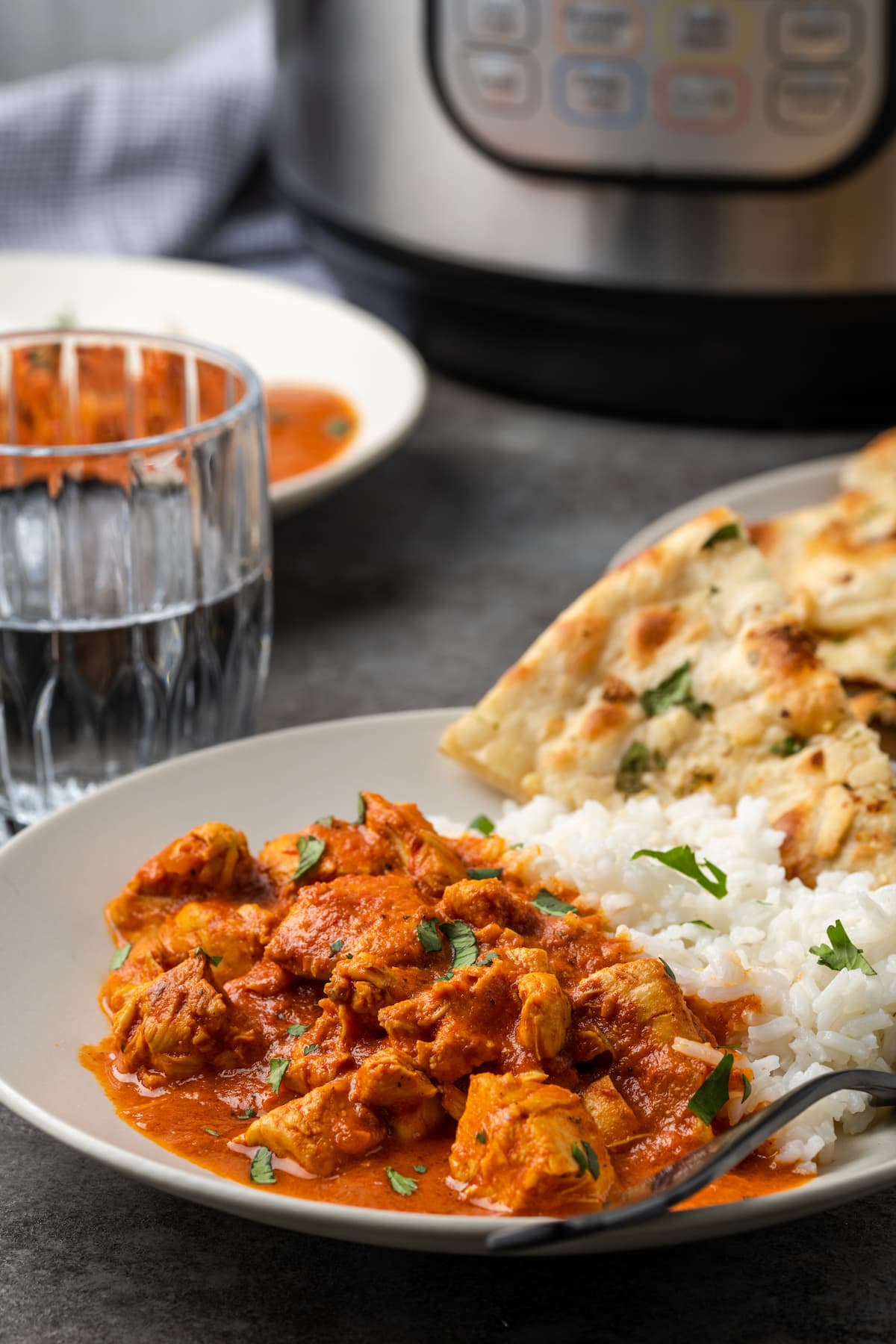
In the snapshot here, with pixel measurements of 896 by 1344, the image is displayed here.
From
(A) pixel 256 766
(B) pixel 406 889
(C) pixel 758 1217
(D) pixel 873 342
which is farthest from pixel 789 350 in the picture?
(C) pixel 758 1217

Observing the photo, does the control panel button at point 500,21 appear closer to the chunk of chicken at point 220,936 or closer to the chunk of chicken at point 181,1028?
the chunk of chicken at point 220,936

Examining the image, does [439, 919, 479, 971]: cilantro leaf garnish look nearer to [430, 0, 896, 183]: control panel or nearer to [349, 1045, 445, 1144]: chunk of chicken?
[349, 1045, 445, 1144]: chunk of chicken

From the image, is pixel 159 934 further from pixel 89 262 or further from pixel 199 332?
pixel 89 262

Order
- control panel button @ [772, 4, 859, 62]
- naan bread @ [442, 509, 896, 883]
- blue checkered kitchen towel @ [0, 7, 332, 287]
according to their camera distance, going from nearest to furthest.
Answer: naan bread @ [442, 509, 896, 883]
control panel button @ [772, 4, 859, 62]
blue checkered kitchen towel @ [0, 7, 332, 287]

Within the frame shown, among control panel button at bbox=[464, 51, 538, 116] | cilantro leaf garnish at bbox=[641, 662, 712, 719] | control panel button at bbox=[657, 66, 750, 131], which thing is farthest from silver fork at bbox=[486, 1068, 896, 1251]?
control panel button at bbox=[464, 51, 538, 116]

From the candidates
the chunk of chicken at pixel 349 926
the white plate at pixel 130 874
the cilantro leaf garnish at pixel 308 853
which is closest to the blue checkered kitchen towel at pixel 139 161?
the white plate at pixel 130 874

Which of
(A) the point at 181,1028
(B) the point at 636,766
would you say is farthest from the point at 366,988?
(B) the point at 636,766
